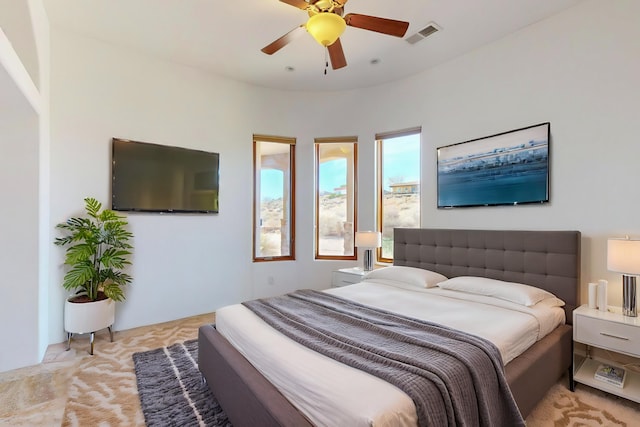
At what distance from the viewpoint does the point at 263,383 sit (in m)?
1.54

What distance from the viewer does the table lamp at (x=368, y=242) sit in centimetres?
392

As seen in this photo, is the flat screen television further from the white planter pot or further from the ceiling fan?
the ceiling fan

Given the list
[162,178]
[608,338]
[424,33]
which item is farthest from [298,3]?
[608,338]

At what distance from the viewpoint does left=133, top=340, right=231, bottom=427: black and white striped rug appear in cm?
192

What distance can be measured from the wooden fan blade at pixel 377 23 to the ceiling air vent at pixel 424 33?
99 cm

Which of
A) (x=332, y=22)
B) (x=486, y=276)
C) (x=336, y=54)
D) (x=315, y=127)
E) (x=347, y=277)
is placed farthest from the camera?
(x=315, y=127)

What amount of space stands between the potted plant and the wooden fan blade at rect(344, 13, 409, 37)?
2.87 metres

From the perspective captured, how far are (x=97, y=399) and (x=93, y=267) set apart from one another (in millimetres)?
1299

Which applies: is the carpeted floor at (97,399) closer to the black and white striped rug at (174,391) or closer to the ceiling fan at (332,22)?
the black and white striped rug at (174,391)

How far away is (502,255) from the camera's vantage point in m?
3.00

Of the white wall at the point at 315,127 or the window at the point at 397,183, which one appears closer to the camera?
the white wall at the point at 315,127

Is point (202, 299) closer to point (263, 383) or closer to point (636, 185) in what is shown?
point (263, 383)

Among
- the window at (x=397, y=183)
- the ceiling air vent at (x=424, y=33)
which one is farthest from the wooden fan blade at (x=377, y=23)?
the window at (x=397, y=183)

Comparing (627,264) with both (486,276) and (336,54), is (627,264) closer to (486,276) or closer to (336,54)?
(486,276)
